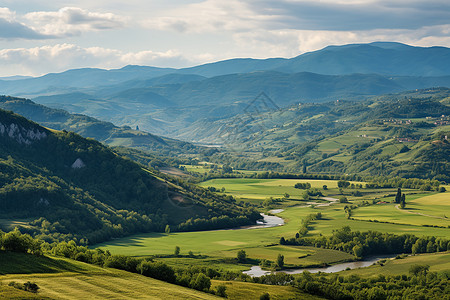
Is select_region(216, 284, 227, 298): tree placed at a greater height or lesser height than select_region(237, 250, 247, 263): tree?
greater

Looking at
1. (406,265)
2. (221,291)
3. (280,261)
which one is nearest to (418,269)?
(406,265)

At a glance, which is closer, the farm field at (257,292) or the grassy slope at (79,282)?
the grassy slope at (79,282)

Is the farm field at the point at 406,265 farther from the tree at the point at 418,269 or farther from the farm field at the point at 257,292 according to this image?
the farm field at the point at 257,292

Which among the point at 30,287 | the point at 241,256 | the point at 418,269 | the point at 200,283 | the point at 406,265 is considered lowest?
the point at 241,256

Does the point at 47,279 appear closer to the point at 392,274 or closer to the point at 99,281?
the point at 99,281

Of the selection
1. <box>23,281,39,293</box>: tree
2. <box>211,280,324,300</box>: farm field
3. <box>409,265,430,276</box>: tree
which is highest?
<box>23,281,39,293</box>: tree

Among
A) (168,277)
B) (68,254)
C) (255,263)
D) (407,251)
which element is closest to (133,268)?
(168,277)

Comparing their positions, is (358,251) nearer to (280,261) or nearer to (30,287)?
(280,261)

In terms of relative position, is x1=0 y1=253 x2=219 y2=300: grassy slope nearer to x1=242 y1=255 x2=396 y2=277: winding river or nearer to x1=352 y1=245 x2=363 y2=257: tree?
x1=242 y1=255 x2=396 y2=277: winding river

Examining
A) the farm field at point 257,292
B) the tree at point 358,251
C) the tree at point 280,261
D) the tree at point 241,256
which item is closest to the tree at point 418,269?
the tree at point 358,251

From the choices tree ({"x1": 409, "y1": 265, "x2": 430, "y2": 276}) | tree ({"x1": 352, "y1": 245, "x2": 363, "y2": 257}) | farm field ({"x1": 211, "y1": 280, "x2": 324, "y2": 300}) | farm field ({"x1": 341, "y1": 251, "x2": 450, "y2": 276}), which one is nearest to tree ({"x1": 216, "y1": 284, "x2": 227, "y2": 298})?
farm field ({"x1": 211, "y1": 280, "x2": 324, "y2": 300})
